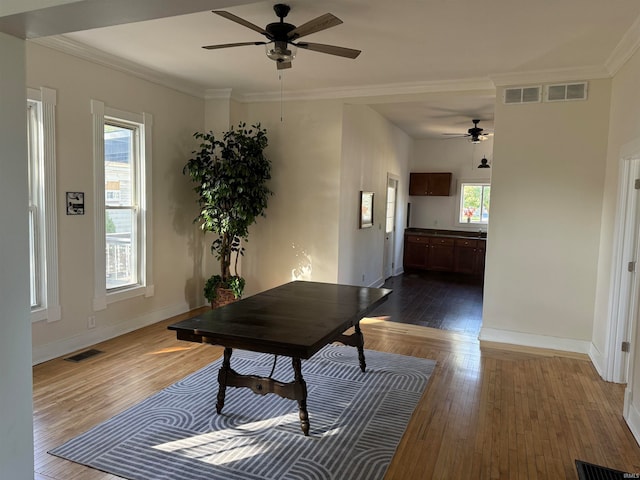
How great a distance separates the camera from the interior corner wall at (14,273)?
5.91 feet

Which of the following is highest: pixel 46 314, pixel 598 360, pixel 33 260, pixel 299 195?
pixel 299 195

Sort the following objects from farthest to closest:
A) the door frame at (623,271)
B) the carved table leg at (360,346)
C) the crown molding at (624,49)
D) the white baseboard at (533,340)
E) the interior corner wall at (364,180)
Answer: the interior corner wall at (364,180) → the white baseboard at (533,340) → the carved table leg at (360,346) → the door frame at (623,271) → the crown molding at (624,49)

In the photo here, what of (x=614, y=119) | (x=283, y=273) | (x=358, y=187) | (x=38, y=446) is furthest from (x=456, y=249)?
(x=38, y=446)

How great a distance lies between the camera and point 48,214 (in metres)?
3.79

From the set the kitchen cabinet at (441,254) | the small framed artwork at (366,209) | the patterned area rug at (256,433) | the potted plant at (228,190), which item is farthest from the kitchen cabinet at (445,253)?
the patterned area rug at (256,433)

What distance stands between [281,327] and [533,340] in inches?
125

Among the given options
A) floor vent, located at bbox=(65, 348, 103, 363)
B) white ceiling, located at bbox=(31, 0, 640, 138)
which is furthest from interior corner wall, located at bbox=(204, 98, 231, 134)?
floor vent, located at bbox=(65, 348, 103, 363)

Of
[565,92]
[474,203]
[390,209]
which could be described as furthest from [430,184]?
[565,92]

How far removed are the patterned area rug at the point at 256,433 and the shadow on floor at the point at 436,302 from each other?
1922mm

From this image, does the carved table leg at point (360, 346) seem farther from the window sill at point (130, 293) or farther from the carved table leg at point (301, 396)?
the window sill at point (130, 293)

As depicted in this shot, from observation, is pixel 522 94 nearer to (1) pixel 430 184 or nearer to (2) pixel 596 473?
(2) pixel 596 473

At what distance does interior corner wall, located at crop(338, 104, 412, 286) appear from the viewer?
18.6 ft

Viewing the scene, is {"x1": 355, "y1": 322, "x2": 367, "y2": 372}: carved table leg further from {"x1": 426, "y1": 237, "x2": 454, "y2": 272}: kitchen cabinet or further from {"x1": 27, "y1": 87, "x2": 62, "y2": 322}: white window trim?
{"x1": 426, "y1": 237, "x2": 454, "y2": 272}: kitchen cabinet

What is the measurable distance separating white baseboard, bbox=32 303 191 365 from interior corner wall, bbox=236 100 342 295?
4.16ft
